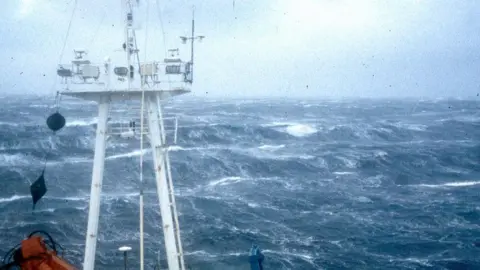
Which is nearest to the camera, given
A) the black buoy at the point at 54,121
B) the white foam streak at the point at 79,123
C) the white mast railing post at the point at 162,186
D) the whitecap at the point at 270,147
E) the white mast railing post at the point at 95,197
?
the black buoy at the point at 54,121

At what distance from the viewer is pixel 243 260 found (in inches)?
1116

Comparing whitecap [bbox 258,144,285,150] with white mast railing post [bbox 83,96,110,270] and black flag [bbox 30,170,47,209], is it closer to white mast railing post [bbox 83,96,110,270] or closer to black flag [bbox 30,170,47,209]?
white mast railing post [bbox 83,96,110,270]

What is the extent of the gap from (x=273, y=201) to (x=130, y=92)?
102 feet

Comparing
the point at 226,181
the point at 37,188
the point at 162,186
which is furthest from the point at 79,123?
the point at 162,186

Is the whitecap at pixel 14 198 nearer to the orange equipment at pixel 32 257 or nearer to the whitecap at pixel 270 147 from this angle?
the orange equipment at pixel 32 257

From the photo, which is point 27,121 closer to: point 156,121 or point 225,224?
point 225,224

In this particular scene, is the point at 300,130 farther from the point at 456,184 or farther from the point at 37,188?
the point at 37,188

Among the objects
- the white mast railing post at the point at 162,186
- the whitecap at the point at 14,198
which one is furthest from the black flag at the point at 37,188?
the whitecap at the point at 14,198

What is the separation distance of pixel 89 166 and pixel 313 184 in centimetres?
2741

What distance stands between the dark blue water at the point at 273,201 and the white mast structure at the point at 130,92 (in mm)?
830

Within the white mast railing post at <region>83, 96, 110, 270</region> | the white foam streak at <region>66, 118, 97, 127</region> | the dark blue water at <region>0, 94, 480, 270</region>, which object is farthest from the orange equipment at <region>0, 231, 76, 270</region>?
the white foam streak at <region>66, 118, 97, 127</region>

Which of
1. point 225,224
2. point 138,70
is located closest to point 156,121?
point 138,70

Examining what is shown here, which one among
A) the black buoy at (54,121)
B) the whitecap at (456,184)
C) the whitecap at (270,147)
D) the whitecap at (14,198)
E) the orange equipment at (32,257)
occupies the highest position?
the black buoy at (54,121)

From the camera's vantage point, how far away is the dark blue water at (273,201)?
29.5 metres
